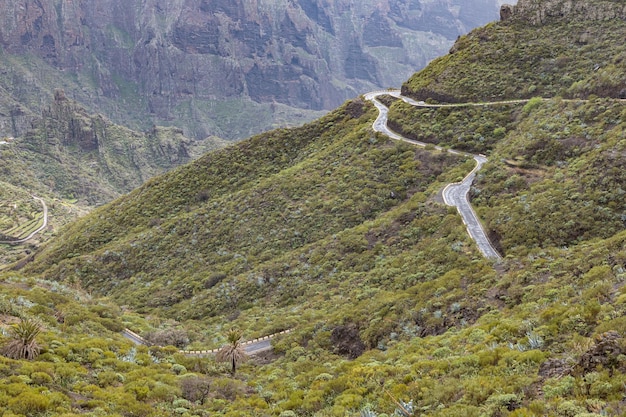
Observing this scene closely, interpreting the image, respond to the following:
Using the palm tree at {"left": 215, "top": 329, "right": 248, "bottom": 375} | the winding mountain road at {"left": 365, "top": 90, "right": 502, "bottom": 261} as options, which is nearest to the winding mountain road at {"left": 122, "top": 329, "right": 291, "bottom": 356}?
the palm tree at {"left": 215, "top": 329, "right": 248, "bottom": 375}

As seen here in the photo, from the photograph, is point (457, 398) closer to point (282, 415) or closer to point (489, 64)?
point (282, 415)

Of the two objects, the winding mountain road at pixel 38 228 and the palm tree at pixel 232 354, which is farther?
the winding mountain road at pixel 38 228

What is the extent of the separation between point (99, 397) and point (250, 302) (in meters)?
21.5

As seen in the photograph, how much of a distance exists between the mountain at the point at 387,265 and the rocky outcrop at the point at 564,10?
11.9 inches

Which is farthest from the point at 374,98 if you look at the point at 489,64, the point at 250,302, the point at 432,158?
the point at 250,302

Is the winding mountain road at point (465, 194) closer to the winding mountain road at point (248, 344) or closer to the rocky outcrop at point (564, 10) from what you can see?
the winding mountain road at point (248, 344)

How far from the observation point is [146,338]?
29.5 metres

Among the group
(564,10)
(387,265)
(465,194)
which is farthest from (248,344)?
(564,10)

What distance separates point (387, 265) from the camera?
32688 millimetres

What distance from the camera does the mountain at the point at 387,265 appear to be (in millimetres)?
15336

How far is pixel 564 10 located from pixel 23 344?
63145 mm

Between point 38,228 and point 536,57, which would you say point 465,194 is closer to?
point 536,57

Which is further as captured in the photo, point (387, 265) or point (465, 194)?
point (465, 194)

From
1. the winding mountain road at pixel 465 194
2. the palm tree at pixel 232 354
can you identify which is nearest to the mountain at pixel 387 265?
the palm tree at pixel 232 354
